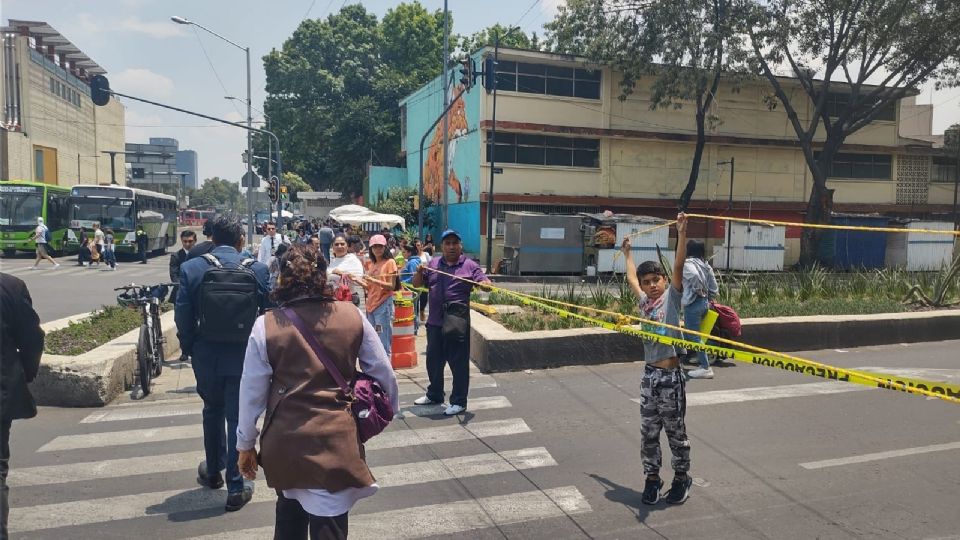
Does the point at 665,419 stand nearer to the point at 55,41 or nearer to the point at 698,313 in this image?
the point at 698,313

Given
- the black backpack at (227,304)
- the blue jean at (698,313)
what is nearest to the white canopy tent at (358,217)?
the blue jean at (698,313)

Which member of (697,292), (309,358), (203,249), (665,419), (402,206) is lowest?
(665,419)

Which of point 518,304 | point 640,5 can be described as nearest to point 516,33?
point 640,5

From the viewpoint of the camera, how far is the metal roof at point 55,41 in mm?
47850

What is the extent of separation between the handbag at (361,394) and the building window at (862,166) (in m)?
37.0

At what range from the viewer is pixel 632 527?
447cm

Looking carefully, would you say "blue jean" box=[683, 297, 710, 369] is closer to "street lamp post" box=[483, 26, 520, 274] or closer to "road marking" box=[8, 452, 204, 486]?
"road marking" box=[8, 452, 204, 486]

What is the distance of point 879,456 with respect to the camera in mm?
5695

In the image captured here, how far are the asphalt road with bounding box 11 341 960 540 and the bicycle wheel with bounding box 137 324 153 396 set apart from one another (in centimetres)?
21

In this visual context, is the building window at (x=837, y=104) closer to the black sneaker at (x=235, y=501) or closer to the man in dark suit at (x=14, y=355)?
the black sneaker at (x=235, y=501)

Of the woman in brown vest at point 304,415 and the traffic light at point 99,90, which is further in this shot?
the traffic light at point 99,90

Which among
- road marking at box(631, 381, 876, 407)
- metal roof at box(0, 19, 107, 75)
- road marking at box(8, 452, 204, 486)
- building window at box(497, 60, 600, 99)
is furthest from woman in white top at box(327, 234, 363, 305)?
metal roof at box(0, 19, 107, 75)

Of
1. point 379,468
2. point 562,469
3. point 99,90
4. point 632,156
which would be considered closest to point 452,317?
point 379,468

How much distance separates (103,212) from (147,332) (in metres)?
25.0
